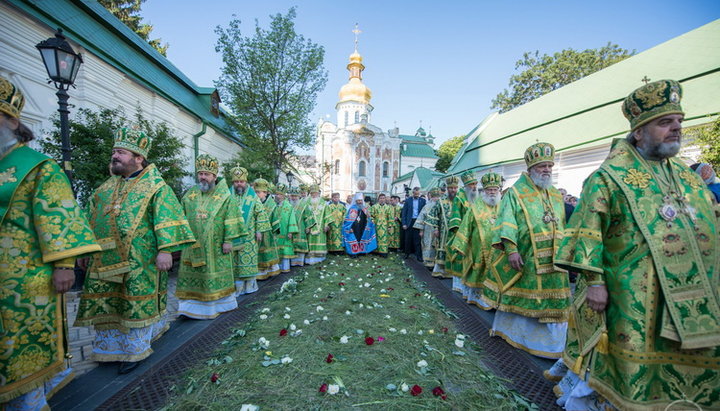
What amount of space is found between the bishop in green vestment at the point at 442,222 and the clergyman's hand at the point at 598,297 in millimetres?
5179

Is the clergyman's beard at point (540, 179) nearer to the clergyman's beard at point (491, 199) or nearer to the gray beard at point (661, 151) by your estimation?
the clergyman's beard at point (491, 199)

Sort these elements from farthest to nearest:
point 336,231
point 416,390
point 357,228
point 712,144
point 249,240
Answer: point 336,231, point 357,228, point 712,144, point 249,240, point 416,390

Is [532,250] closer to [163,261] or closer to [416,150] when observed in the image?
[163,261]

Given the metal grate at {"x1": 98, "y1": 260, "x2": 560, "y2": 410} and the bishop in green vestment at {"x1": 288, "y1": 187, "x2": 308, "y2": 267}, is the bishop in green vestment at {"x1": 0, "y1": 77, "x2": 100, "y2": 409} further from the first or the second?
the bishop in green vestment at {"x1": 288, "y1": 187, "x2": 308, "y2": 267}

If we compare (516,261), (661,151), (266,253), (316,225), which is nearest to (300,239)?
(316,225)

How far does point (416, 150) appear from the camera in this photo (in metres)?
57.9

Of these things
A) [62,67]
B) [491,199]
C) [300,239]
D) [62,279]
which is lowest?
[300,239]

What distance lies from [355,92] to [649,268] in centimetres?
5513

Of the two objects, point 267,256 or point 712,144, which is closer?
point 267,256

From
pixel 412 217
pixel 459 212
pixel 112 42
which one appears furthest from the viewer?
pixel 112 42

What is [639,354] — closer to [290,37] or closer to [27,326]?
[27,326]

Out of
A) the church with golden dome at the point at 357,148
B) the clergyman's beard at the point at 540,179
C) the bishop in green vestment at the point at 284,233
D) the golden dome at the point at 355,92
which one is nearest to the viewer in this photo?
the clergyman's beard at the point at 540,179

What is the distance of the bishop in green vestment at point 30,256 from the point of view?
1958 mm

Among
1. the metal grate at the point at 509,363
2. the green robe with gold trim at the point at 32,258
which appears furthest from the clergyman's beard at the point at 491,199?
the green robe with gold trim at the point at 32,258
